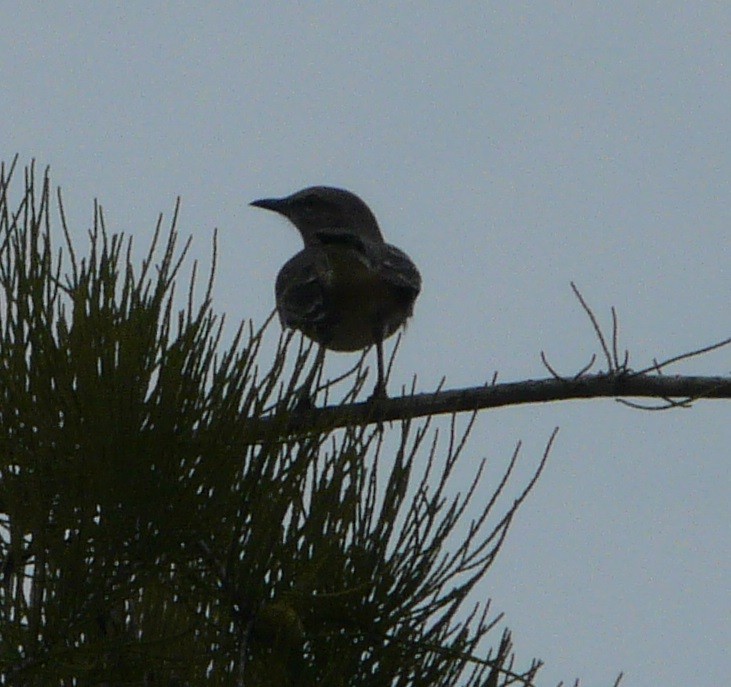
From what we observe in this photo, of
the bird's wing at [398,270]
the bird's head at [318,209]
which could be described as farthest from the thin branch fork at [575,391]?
the bird's head at [318,209]

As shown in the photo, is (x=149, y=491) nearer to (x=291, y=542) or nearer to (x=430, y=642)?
(x=291, y=542)

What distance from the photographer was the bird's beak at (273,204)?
8.90 meters

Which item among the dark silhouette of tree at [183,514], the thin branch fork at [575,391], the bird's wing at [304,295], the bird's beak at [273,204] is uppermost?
the bird's beak at [273,204]

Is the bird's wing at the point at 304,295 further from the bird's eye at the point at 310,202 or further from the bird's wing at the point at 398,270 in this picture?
the bird's eye at the point at 310,202

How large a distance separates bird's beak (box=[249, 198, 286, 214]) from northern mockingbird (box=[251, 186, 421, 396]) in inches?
74.1

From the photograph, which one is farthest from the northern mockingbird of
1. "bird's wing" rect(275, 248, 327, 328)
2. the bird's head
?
the bird's head

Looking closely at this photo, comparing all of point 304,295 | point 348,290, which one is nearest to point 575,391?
point 348,290

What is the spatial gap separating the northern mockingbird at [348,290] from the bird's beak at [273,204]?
74.1 inches

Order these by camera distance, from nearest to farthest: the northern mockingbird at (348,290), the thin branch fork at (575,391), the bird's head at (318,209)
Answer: the thin branch fork at (575,391)
the northern mockingbird at (348,290)
the bird's head at (318,209)

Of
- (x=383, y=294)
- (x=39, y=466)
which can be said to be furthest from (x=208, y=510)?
(x=383, y=294)

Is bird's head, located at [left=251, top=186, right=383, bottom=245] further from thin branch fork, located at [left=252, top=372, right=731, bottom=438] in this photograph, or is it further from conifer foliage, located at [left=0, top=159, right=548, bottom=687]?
conifer foliage, located at [left=0, top=159, right=548, bottom=687]

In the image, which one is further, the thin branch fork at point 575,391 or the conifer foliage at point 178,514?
the thin branch fork at point 575,391

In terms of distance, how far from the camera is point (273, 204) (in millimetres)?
8914

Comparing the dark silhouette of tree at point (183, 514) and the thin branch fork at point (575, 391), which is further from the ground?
the thin branch fork at point (575, 391)
